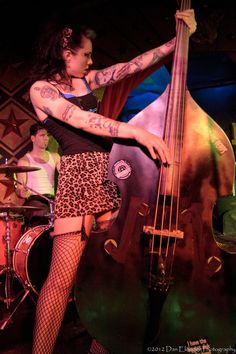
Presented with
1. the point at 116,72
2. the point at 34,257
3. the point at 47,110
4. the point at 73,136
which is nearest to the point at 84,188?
the point at 73,136

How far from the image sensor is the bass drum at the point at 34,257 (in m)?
3.34

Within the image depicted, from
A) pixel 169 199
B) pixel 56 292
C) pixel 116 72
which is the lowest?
pixel 56 292

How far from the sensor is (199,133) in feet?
5.11

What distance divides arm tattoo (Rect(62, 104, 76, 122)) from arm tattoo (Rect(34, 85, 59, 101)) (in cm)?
8

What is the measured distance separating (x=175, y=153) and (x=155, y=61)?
0.63 metres

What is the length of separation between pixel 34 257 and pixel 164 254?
2.22 m

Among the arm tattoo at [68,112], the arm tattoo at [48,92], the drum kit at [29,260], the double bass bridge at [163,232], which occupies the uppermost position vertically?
the arm tattoo at [48,92]

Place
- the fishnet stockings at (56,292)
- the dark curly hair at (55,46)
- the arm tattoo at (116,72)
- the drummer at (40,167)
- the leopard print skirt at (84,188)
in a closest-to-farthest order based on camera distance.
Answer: the fishnet stockings at (56,292), the leopard print skirt at (84,188), the dark curly hair at (55,46), the arm tattoo at (116,72), the drummer at (40,167)

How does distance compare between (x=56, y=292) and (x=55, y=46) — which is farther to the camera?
(x=55, y=46)

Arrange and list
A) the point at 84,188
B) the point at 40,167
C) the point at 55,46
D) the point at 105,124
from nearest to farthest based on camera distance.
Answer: the point at 105,124, the point at 84,188, the point at 55,46, the point at 40,167

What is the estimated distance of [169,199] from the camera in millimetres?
1475

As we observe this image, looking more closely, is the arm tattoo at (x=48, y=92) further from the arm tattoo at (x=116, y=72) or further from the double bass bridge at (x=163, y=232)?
the double bass bridge at (x=163, y=232)

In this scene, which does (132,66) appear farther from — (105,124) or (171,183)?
(171,183)

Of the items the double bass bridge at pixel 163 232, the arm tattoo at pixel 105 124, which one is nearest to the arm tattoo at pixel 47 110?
the arm tattoo at pixel 105 124
